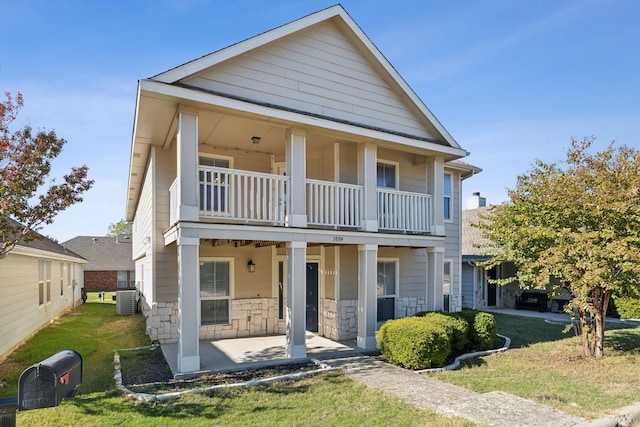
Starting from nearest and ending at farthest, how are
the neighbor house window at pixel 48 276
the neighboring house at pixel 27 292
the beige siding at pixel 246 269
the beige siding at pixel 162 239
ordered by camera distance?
the neighboring house at pixel 27 292
the beige siding at pixel 162 239
the beige siding at pixel 246 269
the neighbor house window at pixel 48 276

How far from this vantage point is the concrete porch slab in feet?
26.2

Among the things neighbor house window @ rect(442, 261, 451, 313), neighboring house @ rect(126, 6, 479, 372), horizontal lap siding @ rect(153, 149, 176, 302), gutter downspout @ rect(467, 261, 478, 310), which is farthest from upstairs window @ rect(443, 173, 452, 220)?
horizontal lap siding @ rect(153, 149, 176, 302)

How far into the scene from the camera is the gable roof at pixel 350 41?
25.2 ft

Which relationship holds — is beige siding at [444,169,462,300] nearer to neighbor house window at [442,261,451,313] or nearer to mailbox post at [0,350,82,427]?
neighbor house window at [442,261,451,313]

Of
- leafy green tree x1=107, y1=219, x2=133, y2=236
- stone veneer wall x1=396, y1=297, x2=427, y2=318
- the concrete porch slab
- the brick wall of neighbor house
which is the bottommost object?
the brick wall of neighbor house

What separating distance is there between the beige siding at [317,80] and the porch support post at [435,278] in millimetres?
3355

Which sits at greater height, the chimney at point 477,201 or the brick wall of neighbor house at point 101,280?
the chimney at point 477,201

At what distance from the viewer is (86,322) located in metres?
15.4

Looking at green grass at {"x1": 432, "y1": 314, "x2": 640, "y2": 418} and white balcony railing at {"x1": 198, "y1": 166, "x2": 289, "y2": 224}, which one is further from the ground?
white balcony railing at {"x1": 198, "y1": 166, "x2": 289, "y2": 224}

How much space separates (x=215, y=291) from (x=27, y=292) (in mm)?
6280

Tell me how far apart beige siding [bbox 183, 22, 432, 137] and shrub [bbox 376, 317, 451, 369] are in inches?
200

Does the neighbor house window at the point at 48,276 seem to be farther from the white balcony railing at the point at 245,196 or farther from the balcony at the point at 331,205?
the white balcony railing at the point at 245,196

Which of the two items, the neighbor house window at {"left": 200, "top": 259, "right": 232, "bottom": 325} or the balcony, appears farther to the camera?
the neighbor house window at {"left": 200, "top": 259, "right": 232, "bottom": 325}

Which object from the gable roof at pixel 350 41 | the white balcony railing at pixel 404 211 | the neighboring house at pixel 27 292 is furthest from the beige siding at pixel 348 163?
the neighboring house at pixel 27 292
